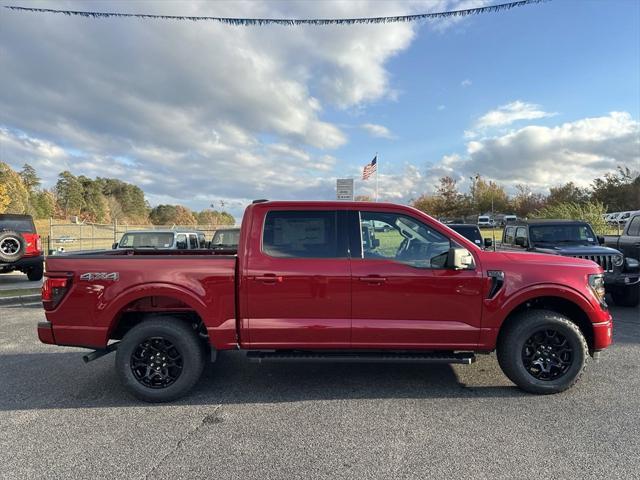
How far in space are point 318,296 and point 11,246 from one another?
34.4 ft

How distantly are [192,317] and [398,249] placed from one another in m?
2.27

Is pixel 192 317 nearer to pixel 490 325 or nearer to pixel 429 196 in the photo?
pixel 490 325

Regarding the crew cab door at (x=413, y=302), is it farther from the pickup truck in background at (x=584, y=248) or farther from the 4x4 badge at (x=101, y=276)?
the pickup truck in background at (x=584, y=248)

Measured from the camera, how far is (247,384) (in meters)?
4.63

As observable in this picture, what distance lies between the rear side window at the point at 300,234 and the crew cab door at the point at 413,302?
313 mm

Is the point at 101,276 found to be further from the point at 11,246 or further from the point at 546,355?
the point at 11,246

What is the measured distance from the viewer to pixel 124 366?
13.5 feet

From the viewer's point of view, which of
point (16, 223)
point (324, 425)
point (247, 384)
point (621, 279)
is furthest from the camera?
point (16, 223)

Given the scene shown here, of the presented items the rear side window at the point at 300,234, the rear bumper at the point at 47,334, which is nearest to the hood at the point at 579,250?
the rear side window at the point at 300,234

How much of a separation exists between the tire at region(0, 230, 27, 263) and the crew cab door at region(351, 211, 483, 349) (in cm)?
1055

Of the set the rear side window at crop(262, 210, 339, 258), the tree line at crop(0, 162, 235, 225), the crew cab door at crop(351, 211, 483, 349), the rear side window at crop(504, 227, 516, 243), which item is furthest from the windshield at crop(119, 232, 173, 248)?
the tree line at crop(0, 162, 235, 225)

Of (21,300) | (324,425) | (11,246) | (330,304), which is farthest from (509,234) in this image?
(11,246)

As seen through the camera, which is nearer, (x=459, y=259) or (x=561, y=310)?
(x=459, y=259)

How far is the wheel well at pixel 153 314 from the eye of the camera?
4.38 meters
